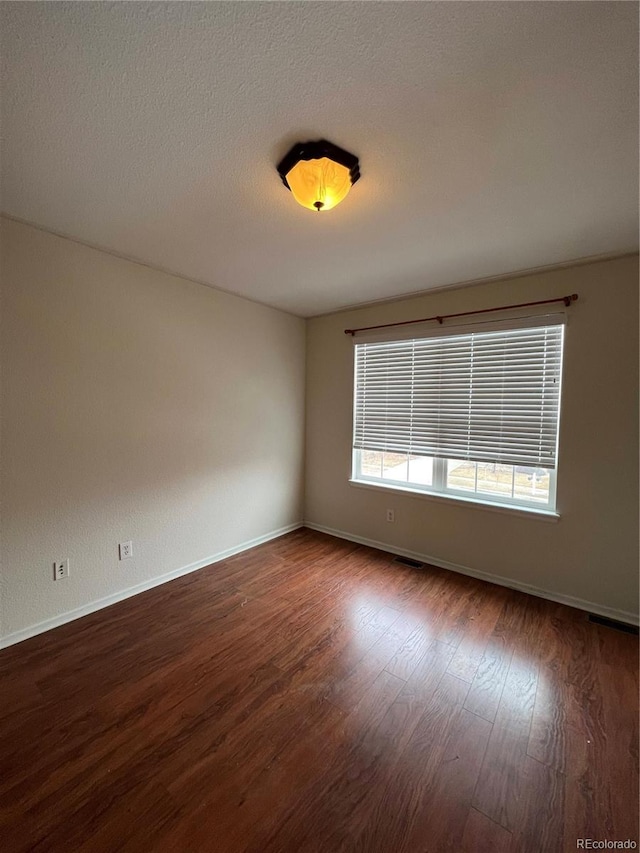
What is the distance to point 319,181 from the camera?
140 cm

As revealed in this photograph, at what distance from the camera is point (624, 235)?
2.00m

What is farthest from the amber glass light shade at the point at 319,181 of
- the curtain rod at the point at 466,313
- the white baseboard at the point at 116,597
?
the white baseboard at the point at 116,597

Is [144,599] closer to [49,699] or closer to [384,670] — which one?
[49,699]

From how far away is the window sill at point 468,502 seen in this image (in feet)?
8.34

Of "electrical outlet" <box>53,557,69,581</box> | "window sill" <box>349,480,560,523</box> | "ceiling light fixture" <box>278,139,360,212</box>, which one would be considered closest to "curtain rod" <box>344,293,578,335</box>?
"window sill" <box>349,480,560,523</box>

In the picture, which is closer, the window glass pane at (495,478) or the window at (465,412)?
the window at (465,412)

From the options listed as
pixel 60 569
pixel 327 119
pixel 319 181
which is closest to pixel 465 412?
pixel 319 181

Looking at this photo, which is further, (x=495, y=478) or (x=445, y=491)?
(x=445, y=491)

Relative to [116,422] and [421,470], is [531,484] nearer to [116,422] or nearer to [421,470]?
[421,470]

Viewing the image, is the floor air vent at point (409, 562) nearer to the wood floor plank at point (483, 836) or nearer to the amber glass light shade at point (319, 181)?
the wood floor plank at point (483, 836)

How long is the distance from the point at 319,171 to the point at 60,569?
2.67 metres

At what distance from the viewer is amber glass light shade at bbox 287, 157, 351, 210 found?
1377mm

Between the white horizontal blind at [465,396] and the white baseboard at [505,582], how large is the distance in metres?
0.94

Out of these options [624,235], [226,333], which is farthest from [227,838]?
[624,235]
